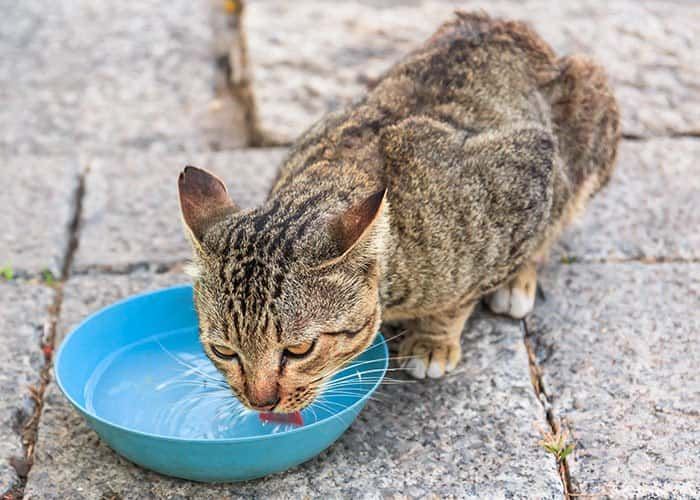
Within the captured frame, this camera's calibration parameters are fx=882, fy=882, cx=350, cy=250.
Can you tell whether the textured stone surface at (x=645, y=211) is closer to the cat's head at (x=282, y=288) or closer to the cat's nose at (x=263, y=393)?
the cat's head at (x=282, y=288)

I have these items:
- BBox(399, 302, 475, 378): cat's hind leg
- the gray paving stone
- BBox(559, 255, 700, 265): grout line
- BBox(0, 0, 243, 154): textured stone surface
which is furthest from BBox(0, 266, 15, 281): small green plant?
BBox(559, 255, 700, 265): grout line

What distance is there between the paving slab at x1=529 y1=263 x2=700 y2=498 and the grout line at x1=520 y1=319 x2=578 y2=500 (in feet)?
0.07

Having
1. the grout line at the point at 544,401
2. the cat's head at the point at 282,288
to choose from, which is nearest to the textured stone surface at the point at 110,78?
the grout line at the point at 544,401

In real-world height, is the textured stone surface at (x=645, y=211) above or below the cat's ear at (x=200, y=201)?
below

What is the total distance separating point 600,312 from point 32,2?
4.94 metres

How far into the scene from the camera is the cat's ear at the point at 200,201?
9.43 ft

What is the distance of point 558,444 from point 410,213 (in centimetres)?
97

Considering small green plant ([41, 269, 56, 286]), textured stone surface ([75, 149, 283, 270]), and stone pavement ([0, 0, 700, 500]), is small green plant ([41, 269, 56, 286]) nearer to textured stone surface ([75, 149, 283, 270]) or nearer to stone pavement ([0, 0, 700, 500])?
stone pavement ([0, 0, 700, 500])

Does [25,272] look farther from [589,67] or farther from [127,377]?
[589,67]

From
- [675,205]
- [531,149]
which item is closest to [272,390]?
[531,149]

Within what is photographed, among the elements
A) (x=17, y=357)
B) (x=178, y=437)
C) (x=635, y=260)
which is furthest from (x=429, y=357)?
(x=17, y=357)

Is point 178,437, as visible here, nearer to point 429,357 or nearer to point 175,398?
point 175,398

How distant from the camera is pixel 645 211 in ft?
14.7

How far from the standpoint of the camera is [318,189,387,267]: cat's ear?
8.76ft
